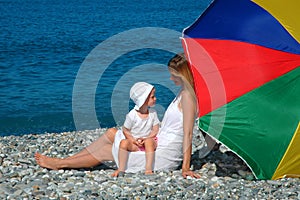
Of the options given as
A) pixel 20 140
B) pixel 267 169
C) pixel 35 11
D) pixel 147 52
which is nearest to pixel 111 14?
pixel 35 11

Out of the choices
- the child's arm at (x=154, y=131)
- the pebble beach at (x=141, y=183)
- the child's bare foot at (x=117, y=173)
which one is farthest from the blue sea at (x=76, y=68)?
the child's bare foot at (x=117, y=173)

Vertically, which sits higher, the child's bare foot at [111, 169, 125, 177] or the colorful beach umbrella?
the colorful beach umbrella

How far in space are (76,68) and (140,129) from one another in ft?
51.2

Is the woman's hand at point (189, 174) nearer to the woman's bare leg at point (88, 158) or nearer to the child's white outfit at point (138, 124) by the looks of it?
the child's white outfit at point (138, 124)

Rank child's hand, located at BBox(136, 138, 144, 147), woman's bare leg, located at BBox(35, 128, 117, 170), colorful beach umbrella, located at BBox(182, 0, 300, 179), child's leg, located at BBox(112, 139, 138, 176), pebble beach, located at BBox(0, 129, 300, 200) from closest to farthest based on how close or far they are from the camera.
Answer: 1. pebble beach, located at BBox(0, 129, 300, 200)
2. colorful beach umbrella, located at BBox(182, 0, 300, 179)
3. child's leg, located at BBox(112, 139, 138, 176)
4. child's hand, located at BBox(136, 138, 144, 147)
5. woman's bare leg, located at BBox(35, 128, 117, 170)

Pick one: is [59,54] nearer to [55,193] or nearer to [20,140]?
[20,140]

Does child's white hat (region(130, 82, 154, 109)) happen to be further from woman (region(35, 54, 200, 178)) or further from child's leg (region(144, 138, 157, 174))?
child's leg (region(144, 138, 157, 174))

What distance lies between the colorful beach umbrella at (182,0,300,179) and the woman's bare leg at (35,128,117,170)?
48.7 inches

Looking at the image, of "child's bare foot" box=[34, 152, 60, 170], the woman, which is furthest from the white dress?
"child's bare foot" box=[34, 152, 60, 170]

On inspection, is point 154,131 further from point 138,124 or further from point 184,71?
point 184,71

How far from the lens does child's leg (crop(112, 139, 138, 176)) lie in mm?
6617

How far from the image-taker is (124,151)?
6.63m

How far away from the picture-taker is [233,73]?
21.2 feet

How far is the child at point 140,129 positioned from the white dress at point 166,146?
0.08 metres
